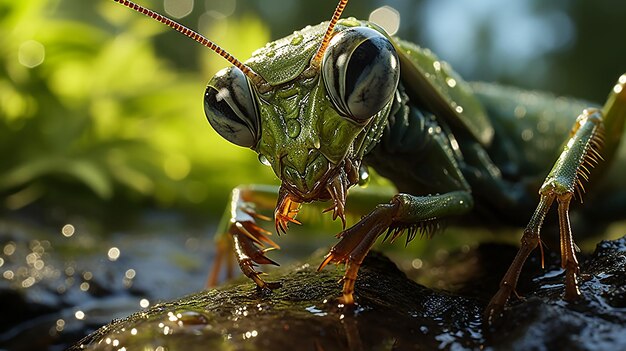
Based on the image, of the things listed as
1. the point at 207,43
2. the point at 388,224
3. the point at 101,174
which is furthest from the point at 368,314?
the point at 101,174

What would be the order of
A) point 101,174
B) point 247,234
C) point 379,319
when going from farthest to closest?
point 101,174 → point 247,234 → point 379,319

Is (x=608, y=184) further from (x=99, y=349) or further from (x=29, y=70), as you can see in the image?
(x=29, y=70)

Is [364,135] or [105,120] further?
[105,120]

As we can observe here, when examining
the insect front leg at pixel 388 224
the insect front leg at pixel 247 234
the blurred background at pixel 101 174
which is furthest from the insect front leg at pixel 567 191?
the blurred background at pixel 101 174

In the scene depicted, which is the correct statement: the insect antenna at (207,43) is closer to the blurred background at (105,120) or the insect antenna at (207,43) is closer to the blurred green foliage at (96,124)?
the blurred background at (105,120)

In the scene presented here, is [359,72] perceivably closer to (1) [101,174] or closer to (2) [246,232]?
(2) [246,232]

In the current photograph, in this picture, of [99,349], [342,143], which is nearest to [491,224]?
[342,143]

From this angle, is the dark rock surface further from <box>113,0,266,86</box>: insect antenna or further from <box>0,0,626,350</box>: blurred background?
<box>113,0,266,86</box>: insect antenna
